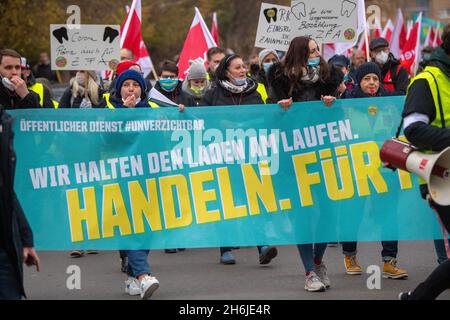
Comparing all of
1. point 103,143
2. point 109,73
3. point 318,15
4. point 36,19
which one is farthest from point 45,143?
point 36,19

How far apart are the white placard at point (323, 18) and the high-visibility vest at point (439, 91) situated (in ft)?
11.9

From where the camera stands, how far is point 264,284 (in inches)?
360

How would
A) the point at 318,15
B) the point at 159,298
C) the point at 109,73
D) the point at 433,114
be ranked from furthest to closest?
the point at 109,73, the point at 318,15, the point at 159,298, the point at 433,114

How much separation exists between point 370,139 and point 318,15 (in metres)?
2.09

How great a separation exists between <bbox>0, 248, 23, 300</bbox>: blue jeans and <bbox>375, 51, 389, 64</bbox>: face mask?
653 centimetres

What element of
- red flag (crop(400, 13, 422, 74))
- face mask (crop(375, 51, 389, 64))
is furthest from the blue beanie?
red flag (crop(400, 13, 422, 74))

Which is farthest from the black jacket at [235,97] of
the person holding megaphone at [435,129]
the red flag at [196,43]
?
the red flag at [196,43]

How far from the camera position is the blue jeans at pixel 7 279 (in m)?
5.84

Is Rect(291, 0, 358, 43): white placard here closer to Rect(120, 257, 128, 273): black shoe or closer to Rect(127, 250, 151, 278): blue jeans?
Rect(120, 257, 128, 273): black shoe

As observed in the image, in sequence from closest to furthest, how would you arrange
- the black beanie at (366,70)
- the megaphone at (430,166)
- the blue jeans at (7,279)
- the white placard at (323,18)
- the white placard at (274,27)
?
the blue jeans at (7,279)
the megaphone at (430,166)
the black beanie at (366,70)
the white placard at (323,18)
the white placard at (274,27)

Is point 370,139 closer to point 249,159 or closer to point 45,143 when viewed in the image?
point 249,159

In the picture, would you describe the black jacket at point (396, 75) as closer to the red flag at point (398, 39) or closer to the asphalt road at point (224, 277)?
the asphalt road at point (224, 277)

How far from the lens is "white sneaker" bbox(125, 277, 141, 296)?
8680 mm

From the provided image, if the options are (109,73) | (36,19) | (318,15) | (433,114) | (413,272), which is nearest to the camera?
(433,114)
